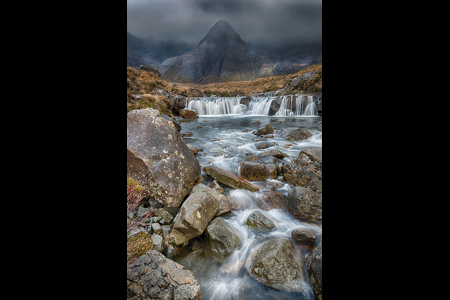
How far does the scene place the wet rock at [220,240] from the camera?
131 inches

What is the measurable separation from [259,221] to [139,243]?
248cm

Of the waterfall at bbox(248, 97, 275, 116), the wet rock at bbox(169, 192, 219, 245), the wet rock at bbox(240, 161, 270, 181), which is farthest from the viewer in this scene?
the waterfall at bbox(248, 97, 275, 116)

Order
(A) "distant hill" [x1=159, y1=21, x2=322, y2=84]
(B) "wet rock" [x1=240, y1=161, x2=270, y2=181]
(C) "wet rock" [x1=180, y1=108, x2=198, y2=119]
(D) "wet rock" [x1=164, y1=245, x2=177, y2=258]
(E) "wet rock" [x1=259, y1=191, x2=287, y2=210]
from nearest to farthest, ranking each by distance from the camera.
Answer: (D) "wet rock" [x1=164, y1=245, x2=177, y2=258] < (E) "wet rock" [x1=259, y1=191, x2=287, y2=210] < (B) "wet rock" [x1=240, y1=161, x2=270, y2=181] < (C) "wet rock" [x1=180, y1=108, x2=198, y2=119] < (A) "distant hill" [x1=159, y1=21, x2=322, y2=84]

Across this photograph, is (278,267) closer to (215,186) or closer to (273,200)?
(273,200)

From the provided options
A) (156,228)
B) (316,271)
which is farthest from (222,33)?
(316,271)

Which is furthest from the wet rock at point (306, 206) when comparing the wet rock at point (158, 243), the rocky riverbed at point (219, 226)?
Answer: the wet rock at point (158, 243)

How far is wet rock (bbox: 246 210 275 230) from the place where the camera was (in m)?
3.94

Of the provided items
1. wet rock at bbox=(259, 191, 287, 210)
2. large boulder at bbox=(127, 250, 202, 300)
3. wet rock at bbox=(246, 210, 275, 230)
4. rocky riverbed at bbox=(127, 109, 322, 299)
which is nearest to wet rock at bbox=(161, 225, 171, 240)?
rocky riverbed at bbox=(127, 109, 322, 299)

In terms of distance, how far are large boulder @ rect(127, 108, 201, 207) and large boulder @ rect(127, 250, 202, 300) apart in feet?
5.28

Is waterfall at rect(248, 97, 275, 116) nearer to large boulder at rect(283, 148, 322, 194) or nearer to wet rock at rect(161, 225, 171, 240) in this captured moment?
large boulder at rect(283, 148, 322, 194)

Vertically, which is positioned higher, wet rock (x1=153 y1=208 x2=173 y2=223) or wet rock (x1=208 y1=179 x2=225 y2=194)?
wet rock (x1=208 y1=179 x2=225 y2=194)
